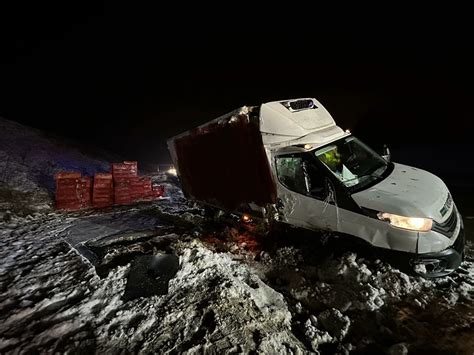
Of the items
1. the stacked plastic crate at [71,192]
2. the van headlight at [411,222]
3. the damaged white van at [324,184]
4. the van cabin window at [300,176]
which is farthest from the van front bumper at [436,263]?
the stacked plastic crate at [71,192]

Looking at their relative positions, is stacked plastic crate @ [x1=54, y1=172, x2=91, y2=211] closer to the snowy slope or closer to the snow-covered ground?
the snowy slope

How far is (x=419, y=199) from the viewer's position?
13.2ft

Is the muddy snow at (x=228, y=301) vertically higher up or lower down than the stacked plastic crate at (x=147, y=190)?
lower down

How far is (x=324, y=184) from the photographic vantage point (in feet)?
15.3

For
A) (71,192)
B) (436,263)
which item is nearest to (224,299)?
(436,263)

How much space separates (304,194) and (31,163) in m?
15.6

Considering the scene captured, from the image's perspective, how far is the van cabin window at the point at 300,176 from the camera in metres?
4.77

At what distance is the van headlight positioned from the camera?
3.81 m

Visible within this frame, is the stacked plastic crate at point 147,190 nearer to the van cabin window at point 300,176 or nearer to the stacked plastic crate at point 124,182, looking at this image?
the stacked plastic crate at point 124,182

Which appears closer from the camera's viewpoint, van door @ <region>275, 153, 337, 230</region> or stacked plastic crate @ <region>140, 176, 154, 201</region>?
van door @ <region>275, 153, 337, 230</region>

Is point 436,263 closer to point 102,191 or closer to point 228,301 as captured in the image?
point 228,301

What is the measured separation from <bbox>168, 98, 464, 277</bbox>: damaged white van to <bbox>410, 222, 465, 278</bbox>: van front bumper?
0.05 ft

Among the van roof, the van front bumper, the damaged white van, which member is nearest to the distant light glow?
the damaged white van

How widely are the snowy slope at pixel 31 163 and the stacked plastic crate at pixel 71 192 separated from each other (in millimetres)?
1407
